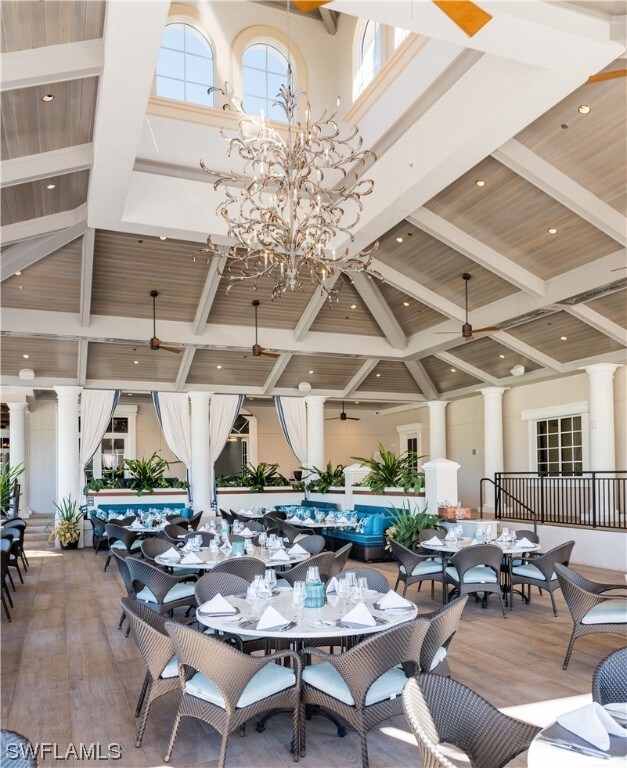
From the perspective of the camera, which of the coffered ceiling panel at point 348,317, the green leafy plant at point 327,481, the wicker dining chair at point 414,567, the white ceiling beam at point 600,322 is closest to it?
the wicker dining chair at point 414,567

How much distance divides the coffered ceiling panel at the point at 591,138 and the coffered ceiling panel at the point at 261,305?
18.4 ft

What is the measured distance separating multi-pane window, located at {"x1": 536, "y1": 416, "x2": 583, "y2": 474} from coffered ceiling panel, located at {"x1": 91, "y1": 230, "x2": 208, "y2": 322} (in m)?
7.94

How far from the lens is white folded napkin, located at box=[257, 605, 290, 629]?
365cm

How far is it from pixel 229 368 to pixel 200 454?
6.71 ft

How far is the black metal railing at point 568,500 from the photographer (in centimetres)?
1099

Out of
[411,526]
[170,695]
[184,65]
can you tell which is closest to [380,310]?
[411,526]

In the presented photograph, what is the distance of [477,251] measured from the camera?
9.67 metres

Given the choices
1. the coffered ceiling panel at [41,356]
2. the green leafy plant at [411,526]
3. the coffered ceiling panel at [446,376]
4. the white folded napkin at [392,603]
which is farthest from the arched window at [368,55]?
the coffered ceiling panel at [446,376]

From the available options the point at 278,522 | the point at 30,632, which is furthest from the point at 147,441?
the point at 30,632

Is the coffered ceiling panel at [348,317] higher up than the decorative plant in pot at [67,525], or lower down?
higher up

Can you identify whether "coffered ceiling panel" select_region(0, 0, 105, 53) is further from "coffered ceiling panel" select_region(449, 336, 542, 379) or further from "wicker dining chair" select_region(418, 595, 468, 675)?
"coffered ceiling panel" select_region(449, 336, 542, 379)

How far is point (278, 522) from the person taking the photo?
972 cm

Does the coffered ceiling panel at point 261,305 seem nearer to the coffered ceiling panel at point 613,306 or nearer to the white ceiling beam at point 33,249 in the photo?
the white ceiling beam at point 33,249

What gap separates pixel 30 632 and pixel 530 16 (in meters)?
6.79
